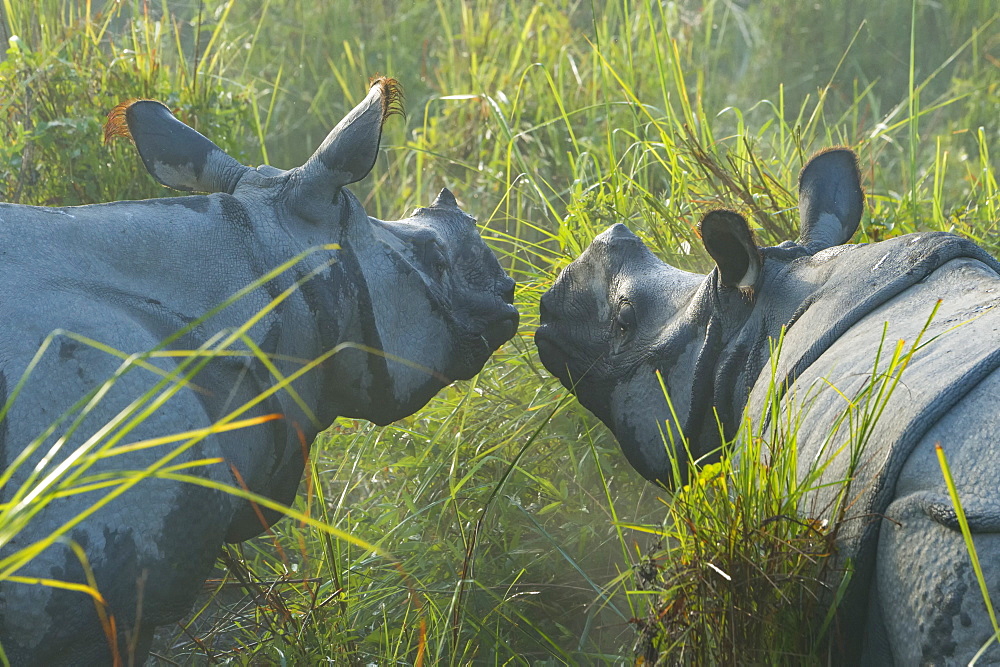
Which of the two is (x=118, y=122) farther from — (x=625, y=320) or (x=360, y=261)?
(x=625, y=320)

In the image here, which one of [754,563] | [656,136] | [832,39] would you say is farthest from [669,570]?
[832,39]

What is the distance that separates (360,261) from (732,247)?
86cm

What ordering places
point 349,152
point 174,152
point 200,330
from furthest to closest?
point 174,152
point 349,152
point 200,330

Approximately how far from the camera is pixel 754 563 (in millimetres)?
1906

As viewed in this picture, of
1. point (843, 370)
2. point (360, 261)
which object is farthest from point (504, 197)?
point (843, 370)

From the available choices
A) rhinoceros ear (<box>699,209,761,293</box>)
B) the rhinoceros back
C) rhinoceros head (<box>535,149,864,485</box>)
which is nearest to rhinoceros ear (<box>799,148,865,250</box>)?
rhinoceros head (<box>535,149,864,485</box>)

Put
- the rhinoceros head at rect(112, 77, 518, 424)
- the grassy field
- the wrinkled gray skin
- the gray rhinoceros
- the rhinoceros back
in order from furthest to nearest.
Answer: the grassy field, the rhinoceros head at rect(112, 77, 518, 424), the wrinkled gray skin, the rhinoceros back, the gray rhinoceros

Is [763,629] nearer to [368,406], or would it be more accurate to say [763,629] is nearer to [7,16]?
[368,406]

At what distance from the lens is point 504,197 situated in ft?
12.8

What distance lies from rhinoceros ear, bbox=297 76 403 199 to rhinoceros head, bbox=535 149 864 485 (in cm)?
78

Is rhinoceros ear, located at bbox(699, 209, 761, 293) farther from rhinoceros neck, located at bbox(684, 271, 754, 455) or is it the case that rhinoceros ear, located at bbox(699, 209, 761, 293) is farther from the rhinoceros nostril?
the rhinoceros nostril

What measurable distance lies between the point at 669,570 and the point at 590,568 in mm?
1246

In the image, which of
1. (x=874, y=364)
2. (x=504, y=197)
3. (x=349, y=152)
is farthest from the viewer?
(x=504, y=197)

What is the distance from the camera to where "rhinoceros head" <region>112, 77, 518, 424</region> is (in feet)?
8.73
